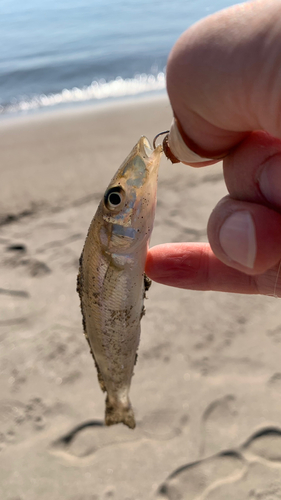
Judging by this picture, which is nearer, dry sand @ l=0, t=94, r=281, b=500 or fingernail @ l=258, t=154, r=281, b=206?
fingernail @ l=258, t=154, r=281, b=206

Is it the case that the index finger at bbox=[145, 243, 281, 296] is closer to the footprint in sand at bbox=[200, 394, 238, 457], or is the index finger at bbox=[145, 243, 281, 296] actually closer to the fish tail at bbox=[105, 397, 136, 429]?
the fish tail at bbox=[105, 397, 136, 429]

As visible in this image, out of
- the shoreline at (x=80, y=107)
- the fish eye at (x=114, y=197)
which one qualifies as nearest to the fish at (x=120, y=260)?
the fish eye at (x=114, y=197)

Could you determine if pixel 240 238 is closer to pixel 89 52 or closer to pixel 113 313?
pixel 113 313

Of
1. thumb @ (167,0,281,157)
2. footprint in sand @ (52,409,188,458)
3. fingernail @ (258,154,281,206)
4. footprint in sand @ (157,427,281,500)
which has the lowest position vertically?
footprint in sand @ (52,409,188,458)

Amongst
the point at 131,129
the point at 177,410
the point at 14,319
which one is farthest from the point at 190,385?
the point at 131,129

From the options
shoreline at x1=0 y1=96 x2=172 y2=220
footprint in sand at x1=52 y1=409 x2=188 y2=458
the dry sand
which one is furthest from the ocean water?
footprint in sand at x1=52 y1=409 x2=188 y2=458

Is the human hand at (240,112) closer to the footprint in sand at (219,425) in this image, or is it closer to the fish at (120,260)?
the fish at (120,260)
